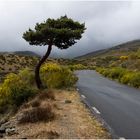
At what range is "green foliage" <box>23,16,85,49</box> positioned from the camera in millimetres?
28281

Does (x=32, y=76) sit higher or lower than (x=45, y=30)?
lower

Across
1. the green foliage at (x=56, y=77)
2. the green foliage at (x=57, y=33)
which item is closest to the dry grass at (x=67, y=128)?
the green foliage at (x=57, y=33)

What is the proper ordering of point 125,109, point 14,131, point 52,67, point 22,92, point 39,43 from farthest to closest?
point 52,67
point 39,43
point 22,92
point 125,109
point 14,131

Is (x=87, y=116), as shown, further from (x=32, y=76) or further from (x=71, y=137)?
(x=32, y=76)

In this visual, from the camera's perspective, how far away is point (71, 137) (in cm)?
1195

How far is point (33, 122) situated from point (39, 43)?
16118mm

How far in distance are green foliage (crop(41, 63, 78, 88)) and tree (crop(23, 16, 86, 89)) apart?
245cm

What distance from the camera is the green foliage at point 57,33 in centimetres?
2828

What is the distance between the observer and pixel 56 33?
2814cm

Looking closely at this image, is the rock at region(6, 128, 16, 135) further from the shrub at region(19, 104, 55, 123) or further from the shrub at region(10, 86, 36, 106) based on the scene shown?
the shrub at region(10, 86, 36, 106)

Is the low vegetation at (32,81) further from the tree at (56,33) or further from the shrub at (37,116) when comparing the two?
the shrub at (37,116)

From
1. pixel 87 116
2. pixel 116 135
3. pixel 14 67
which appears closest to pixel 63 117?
pixel 87 116

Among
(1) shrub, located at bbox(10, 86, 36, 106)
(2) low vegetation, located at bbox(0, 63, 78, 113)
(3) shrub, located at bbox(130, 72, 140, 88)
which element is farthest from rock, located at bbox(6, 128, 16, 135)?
(3) shrub, located at bbox(130, 72, 140, 88)

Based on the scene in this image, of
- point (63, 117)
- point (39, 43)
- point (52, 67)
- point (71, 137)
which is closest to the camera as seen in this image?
point (71, 137)
